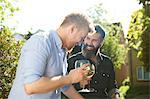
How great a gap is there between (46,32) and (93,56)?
101 centimetres

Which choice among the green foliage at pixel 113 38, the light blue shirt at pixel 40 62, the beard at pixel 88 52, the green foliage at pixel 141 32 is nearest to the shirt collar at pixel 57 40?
the light blue shirt at pixel 40 62

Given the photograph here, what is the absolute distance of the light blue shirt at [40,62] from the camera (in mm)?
1454

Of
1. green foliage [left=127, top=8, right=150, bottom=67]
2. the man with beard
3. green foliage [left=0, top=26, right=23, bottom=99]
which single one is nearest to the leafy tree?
green foliage [left=0, top=26, right=23, bottom=99]

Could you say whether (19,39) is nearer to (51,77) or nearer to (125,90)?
(51,77)

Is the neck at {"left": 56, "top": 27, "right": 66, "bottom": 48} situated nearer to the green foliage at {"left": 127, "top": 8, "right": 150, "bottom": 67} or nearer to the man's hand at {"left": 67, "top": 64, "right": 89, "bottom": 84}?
the man's hand at {"left": 67, "top": 64, "right": 89, "bottom": 84}

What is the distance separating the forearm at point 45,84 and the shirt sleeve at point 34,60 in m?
0.02

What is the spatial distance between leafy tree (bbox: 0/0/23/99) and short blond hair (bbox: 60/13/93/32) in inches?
87.1

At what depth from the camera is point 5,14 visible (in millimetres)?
3691

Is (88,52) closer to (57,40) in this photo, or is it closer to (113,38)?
(57,40)

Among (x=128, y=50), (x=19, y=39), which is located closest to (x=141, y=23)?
(x=19, y=39)

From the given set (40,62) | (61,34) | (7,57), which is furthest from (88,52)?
(7,57)

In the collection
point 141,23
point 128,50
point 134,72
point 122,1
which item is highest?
point 122,1

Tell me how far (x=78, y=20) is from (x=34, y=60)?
0.27 metres

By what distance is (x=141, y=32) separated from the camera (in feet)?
26.2
